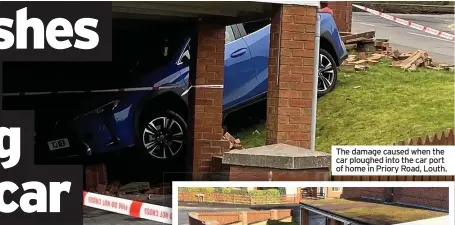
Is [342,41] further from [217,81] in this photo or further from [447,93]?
[217,81]

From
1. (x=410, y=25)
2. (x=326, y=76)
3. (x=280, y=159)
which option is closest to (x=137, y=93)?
(x=326, y=76)

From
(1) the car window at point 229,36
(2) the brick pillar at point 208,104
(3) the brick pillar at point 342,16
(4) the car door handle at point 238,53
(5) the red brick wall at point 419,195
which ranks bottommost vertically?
(5) the red brick wall at point 419,195

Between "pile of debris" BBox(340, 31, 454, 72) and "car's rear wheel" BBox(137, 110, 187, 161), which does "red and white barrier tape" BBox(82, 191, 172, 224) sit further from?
"pile of debris" BBox(340, 31, 454, 72)

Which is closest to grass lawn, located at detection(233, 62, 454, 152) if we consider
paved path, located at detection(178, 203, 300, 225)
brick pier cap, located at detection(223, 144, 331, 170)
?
brick pier cap, located at detection(223, 144, 331, 170)

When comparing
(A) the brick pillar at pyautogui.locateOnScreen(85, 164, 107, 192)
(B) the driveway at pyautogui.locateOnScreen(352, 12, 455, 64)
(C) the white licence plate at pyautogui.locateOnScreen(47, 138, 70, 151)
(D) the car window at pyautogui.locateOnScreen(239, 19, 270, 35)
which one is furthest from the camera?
(B) the driveway at pyautogui.locateOnScreen(352, 12, 455, 64)

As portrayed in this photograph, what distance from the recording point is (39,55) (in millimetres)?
7133

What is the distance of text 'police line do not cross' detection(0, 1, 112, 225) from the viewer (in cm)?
679

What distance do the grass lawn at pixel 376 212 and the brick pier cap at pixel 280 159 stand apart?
1.34 feet

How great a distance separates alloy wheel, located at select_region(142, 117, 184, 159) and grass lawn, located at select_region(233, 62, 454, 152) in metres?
1.18

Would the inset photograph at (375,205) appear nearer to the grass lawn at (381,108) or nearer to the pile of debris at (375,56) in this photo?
the grass lawn at (381,108)

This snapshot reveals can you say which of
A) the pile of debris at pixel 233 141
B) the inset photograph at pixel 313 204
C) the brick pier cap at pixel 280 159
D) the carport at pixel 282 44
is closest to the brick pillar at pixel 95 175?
the carport at pixel 282 44

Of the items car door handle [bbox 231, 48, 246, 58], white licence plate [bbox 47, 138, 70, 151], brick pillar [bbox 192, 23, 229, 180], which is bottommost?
white licence plate [bbox 47, 138, 70, 151]

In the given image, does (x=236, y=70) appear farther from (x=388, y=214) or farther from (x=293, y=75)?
(x=388, y=214)

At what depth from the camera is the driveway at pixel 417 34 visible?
38.7 feet
